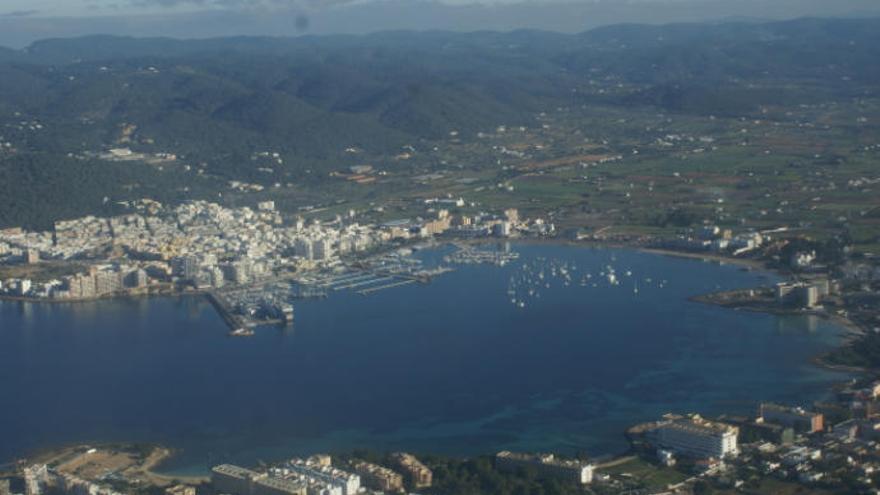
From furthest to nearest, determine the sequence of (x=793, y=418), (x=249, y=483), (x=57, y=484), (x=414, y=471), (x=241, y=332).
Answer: (x=241, y=332) → (x=793, y=418) → (x=414, y=471) → (x=57, y=484) → (x=249, y=483)

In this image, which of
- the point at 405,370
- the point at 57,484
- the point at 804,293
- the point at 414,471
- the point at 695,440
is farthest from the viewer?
the point at 804,293

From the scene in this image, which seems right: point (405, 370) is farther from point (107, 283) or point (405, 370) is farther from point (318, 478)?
point (107, 283)

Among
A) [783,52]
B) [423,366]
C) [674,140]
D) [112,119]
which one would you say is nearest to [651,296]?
[423,366]

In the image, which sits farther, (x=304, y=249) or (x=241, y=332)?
(x=304, y=249)

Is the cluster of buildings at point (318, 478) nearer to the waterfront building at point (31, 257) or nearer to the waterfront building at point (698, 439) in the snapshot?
the waterfront building at point (698, 439)

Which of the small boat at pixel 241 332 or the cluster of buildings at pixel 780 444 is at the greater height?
the cluster of buildings at pixel 780 444

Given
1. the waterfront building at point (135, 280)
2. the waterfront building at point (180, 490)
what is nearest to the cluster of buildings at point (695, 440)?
the waterfront building at point (180, 490)

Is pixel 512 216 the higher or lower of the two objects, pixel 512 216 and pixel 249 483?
the lower

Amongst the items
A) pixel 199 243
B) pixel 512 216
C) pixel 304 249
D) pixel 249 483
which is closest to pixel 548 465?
pixel 249 483
